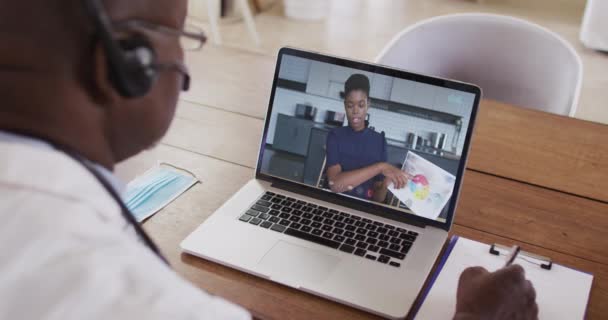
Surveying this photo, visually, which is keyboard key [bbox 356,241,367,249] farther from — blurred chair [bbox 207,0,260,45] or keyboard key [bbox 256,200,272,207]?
blurred chair [bbox 207,0,260,45]

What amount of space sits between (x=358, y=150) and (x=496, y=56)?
0.83 m

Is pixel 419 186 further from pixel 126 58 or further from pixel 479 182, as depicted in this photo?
pixel 126 58

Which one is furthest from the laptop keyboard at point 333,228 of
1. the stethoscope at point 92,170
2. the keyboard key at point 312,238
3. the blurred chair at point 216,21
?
the blurred chair at point 216,21

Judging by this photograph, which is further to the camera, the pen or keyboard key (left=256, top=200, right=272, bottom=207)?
keyboard key (left=256, top=200, right=272, bottom=207)

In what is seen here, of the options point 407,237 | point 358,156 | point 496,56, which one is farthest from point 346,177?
point 496,56

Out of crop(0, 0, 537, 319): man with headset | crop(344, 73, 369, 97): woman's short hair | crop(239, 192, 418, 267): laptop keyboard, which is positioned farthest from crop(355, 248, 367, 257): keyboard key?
crop(0, 0, 537, 319): man with headset

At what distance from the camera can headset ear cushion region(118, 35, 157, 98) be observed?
0.61m

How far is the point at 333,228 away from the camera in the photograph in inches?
40.4

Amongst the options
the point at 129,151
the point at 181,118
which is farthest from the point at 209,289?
the point at 181,118

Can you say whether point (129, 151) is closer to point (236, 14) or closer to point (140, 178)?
point (140, 178)

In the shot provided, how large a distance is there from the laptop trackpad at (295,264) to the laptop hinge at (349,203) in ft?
0.45

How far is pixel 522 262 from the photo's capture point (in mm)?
970

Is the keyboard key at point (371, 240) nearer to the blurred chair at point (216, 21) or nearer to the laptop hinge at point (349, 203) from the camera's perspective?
the laptop hinge at point (349, 203)

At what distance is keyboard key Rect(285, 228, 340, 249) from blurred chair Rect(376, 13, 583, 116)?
0.78 m
